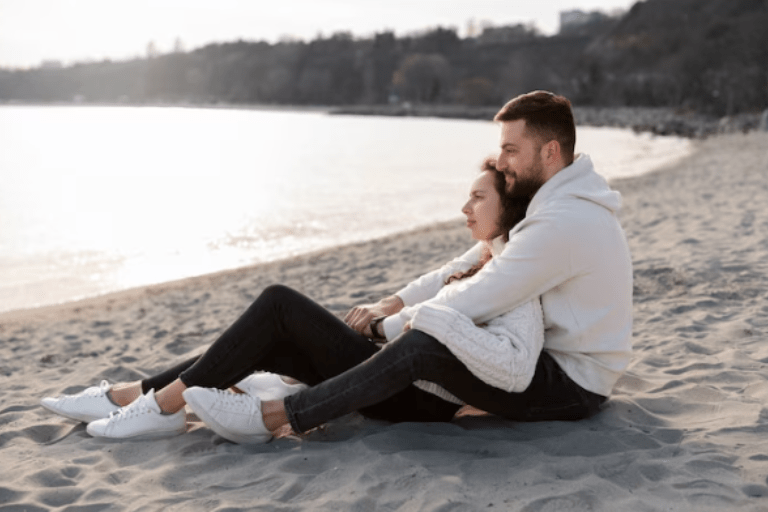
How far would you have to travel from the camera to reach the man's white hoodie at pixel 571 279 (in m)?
2.35

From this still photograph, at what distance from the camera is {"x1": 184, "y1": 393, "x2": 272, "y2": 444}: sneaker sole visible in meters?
2.55

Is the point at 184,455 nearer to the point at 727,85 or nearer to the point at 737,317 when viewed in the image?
the point at 737,317

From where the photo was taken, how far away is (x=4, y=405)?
11.0 feet

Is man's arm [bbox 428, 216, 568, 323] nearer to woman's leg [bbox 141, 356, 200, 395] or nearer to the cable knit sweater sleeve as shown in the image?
the cable knit sweater sleeve

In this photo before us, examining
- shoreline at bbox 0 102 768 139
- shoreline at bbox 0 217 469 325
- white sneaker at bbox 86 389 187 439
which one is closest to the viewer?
white sneaker at bbox 86 389 187 439

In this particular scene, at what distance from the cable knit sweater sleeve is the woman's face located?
375 millimetres

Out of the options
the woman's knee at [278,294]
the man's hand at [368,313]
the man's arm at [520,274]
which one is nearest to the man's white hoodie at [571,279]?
the man's arm at [520,274]

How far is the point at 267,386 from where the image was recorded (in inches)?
117

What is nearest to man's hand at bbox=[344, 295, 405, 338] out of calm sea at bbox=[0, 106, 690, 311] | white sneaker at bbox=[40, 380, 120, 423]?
white sneaker at bbox=[40, 380, 120, 423]

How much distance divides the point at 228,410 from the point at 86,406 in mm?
775

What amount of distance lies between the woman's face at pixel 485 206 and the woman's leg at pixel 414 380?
0.52 m

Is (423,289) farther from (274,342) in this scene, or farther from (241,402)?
(241,402)

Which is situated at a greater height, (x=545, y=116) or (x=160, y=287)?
(x=545, y=116)

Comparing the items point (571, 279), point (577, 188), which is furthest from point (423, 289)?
point (577, 188)
